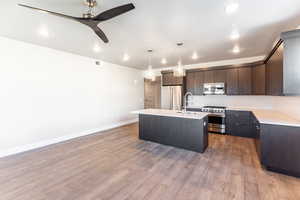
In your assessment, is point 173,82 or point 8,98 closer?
point 8,98

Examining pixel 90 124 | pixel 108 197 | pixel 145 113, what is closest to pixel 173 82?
pixel 145 113

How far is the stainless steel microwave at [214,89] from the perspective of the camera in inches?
201

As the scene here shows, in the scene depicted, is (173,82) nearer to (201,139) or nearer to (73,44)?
(201,139)

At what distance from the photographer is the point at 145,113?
4.09 meters

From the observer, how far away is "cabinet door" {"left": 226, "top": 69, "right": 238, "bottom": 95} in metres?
4.91

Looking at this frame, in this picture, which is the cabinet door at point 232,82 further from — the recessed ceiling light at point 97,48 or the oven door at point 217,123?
the recessed ceiling light at point 97,48

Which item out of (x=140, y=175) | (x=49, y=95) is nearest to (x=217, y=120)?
(x=140, y=175)

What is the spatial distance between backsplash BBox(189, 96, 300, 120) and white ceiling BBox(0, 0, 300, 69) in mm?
1602

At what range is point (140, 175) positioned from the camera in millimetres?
2492

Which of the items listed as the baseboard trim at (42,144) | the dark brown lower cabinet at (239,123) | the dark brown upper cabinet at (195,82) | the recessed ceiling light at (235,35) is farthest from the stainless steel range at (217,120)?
the baseboard trim at (42,144)

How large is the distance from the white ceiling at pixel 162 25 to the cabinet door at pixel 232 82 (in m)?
1.02

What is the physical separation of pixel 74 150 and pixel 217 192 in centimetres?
330

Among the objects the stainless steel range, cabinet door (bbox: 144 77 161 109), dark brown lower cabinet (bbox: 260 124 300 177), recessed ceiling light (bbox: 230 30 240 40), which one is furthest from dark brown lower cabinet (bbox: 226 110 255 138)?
cabinet door (bbox: 144 77 161 109)

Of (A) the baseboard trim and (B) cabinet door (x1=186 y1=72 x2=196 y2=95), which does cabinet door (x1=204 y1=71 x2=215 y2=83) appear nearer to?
(B) cabinet door (x1=186 y1=72 x2=196 y2=95)
